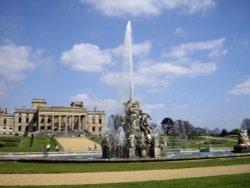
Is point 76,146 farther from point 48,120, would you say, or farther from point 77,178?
point 48,120

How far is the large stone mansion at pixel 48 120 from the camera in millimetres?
132625

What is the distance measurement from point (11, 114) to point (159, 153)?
12399cm

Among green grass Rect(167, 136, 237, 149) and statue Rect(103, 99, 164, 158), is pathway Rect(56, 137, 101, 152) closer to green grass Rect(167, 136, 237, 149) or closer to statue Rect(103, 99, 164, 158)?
green grass Rect(167, 136, 237, 149)

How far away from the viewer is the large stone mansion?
13262 cm

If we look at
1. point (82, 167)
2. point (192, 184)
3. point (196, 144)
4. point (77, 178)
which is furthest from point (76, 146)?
point (192, 184)

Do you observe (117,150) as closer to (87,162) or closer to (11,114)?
(87,162)

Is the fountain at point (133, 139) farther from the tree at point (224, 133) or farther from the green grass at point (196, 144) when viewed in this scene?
the tree at point (224, 133)

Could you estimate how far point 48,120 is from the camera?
135m

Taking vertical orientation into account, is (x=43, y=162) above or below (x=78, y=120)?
below

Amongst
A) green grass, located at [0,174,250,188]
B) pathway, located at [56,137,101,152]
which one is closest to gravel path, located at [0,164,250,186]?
green grass, located at [0,174,250,188]

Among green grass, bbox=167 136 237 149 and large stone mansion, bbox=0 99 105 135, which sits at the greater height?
large stone mansion, bbox=0 99 105 135

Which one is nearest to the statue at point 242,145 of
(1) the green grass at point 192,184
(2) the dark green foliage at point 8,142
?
(1) the green grass at point 192,184

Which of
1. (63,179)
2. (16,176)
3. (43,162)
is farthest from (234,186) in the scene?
(43,162)

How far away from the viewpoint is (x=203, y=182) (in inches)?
541
